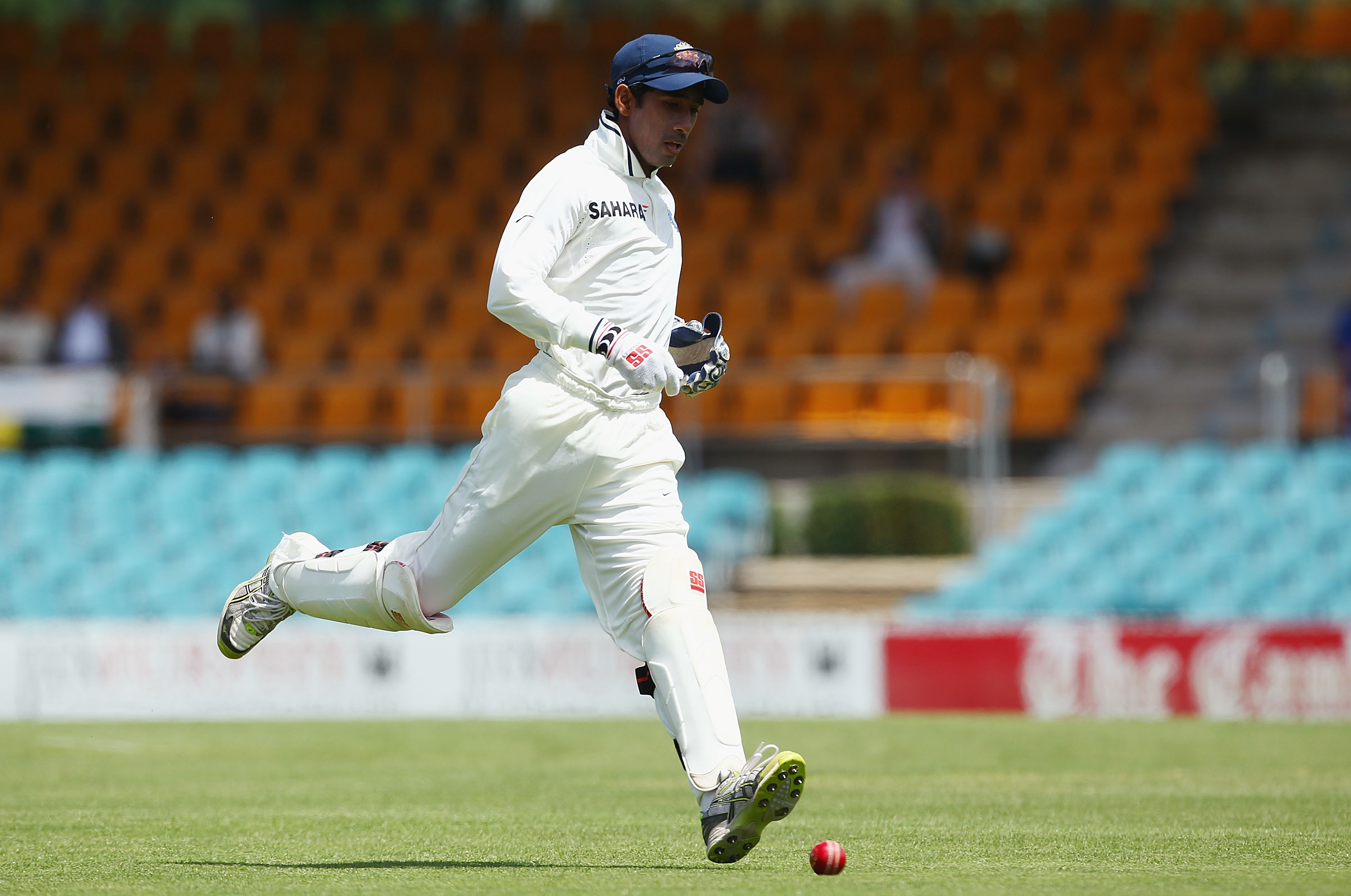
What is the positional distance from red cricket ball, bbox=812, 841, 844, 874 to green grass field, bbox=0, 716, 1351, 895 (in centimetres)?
3

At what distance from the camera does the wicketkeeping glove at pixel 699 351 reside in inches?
205

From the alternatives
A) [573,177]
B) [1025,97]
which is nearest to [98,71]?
[1025,97]

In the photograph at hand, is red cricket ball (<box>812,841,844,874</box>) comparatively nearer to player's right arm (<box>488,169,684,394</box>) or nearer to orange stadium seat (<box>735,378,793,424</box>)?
player's right arm (<box>488,169,684,394</box>)

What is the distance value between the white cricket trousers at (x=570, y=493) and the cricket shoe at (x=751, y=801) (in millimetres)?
495

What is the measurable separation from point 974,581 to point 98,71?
12224 millimetres

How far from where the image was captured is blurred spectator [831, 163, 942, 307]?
15703 millimetres

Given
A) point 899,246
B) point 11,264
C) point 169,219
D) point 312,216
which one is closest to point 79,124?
point 169,219

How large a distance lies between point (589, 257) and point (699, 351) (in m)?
0.41

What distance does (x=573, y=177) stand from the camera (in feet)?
16.7

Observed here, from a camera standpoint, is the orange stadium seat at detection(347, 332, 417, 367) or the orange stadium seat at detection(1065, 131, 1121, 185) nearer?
the orange stadium seat at detection(347, 332, 417, 367)

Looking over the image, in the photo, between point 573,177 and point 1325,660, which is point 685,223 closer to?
point 1325,660

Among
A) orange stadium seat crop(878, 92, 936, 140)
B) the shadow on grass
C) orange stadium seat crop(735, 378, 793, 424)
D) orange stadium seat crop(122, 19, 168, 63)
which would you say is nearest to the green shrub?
orange stadium seat crop(735, 378, 793, 424)

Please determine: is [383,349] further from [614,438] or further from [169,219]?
[614,438]

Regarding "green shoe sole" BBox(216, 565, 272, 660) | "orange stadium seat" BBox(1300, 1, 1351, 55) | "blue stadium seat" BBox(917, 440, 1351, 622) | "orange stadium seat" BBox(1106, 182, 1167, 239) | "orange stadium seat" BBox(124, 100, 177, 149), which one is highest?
"orange stadium seat" BBox(1300, 1, 1351, 55)
